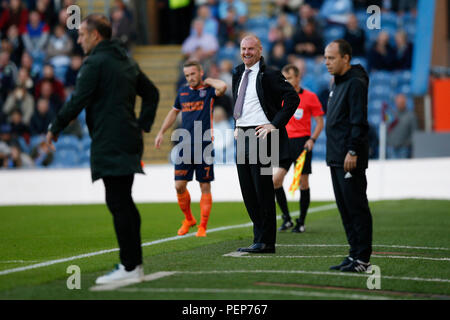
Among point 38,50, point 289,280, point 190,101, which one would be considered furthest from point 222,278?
point 38,50

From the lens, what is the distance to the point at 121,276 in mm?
6016

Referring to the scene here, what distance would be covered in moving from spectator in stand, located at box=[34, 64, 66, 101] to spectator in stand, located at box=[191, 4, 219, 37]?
4.49m

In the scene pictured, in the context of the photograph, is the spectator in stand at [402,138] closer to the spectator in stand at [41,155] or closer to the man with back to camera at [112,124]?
the spectator in stand at [41,155]

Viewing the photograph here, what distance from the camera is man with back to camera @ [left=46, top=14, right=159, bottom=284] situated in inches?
231

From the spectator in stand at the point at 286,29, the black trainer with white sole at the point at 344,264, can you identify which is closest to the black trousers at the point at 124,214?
the black trainer with white sole at the point at 344,264

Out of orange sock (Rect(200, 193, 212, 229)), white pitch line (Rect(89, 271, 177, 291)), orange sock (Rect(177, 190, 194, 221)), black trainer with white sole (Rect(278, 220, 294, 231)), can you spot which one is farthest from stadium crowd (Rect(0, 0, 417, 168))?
white pitch line (Rect(89, 271, 177, 291))

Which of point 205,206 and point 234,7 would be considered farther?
point 234,7

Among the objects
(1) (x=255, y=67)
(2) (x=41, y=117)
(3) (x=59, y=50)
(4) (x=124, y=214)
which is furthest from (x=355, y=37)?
(4) (x=124, y=214)

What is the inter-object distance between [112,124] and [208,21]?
57.0ft

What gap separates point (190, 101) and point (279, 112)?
2.30 meters

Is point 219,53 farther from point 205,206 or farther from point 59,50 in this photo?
point 205,206

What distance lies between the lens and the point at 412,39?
20484mm

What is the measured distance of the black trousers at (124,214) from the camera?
5.94 m
